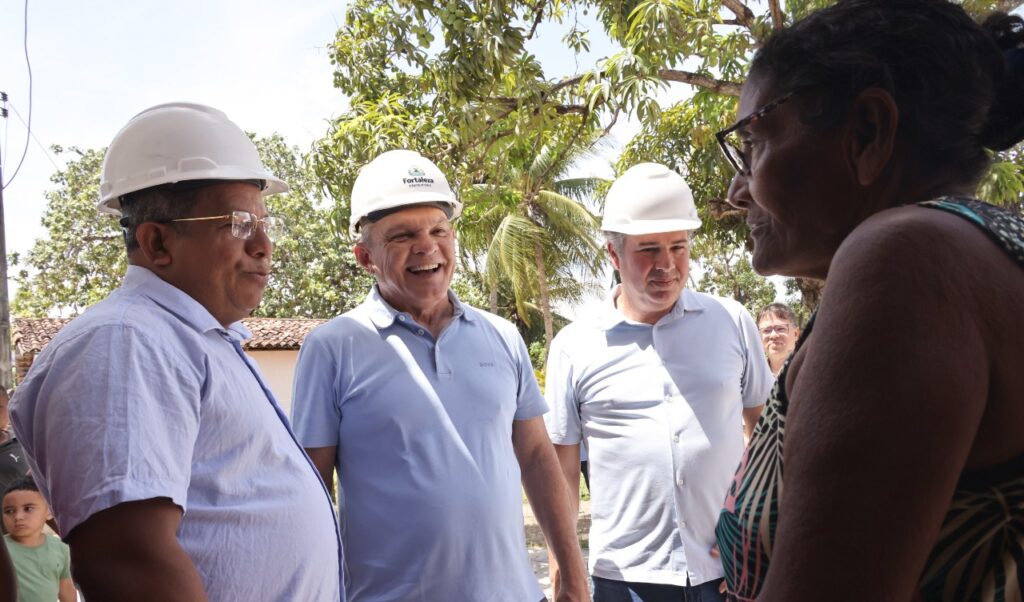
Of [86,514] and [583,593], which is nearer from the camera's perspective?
[86,514]

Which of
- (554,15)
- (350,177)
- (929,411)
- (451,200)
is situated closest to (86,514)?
(929,411)

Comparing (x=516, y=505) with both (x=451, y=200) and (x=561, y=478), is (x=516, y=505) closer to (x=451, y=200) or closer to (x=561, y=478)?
(x=561, y=478)

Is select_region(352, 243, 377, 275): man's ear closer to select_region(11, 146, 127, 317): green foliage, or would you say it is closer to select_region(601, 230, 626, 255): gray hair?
select_region(601, 230, 626, 255): gray hair

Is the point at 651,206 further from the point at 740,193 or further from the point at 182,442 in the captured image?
the point at 182,442

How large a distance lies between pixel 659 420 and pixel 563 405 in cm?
43

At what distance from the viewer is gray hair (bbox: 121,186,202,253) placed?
2107mm

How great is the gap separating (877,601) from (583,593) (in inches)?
100

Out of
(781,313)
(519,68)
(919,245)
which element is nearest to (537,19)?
(519,68)

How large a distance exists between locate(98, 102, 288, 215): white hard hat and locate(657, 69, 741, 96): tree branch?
19.9 ft

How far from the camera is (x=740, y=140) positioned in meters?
1.31

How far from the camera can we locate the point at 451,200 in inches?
132

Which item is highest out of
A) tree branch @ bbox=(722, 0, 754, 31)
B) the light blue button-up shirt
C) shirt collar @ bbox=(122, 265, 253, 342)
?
tree branch @ bbox=(722, 0, 754, 31)

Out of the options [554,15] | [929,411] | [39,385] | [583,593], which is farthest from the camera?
[554,15]

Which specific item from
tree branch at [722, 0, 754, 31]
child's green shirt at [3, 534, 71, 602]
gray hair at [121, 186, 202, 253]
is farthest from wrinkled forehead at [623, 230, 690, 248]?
tree branch at [722, 0, 754, 31]
